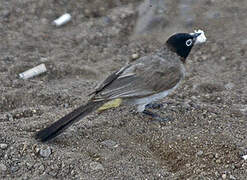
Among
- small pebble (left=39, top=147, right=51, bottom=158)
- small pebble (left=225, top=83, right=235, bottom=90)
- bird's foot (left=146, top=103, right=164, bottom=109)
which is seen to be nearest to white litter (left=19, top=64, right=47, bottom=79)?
bird's foot (left=146, top=103, right=164, bottom=109)

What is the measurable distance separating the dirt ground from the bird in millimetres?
318

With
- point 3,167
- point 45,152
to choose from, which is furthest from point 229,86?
point 3,167

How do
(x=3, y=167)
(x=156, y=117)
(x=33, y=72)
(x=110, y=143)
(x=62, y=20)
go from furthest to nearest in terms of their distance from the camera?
(x=62, y=20) → (x=33, y=72) → (x=156, y=117) → (x=110, y=143) → (x=3, y=167)

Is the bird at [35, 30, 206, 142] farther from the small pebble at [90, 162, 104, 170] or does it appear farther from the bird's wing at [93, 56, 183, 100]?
the small pebble at [90, 162, 104, 170]

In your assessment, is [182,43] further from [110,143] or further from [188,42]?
[110,143]

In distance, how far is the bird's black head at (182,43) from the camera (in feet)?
21.6

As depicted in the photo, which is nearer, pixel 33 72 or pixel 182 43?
pixel 182 43

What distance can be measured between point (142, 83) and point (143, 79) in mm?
68

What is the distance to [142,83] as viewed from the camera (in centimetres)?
617

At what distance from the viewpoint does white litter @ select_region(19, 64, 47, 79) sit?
746 cm

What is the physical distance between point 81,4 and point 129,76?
3843mm

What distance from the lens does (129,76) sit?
6207 millimetres

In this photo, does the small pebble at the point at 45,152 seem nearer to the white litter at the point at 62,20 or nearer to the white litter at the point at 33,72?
the white litter at the point at 33,72

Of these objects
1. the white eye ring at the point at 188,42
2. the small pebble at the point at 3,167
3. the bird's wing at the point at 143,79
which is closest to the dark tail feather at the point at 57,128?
the bird's wing at the point at 143,79
